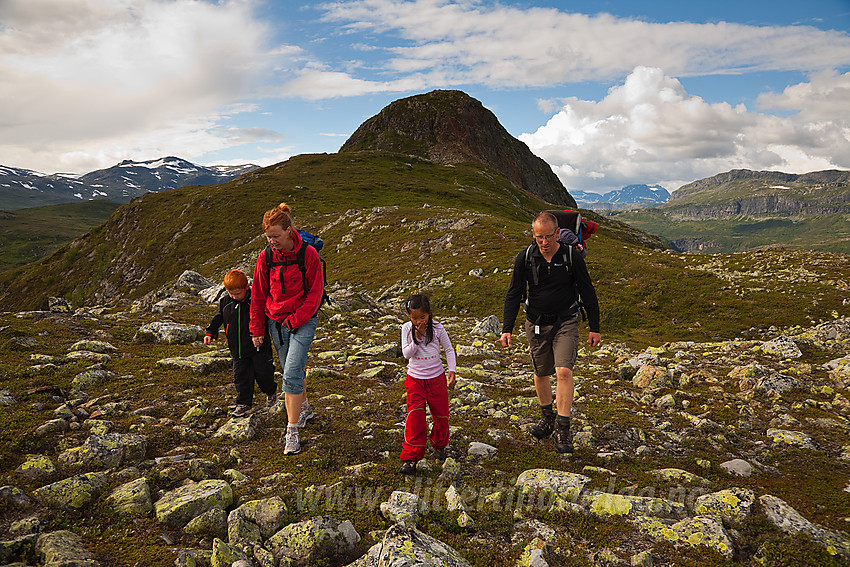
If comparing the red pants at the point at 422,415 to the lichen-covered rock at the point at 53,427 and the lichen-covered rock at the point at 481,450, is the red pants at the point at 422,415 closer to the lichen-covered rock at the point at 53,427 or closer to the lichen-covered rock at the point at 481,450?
the lichen-covered rock at the point at 481,450

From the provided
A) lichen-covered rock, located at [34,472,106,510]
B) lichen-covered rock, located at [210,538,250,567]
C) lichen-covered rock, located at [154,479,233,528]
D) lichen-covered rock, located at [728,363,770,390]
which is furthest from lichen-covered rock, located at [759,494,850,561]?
lichen-covered rock, located at [34,472,106,510]

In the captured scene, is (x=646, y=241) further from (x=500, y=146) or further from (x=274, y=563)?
(x=274, y=563)

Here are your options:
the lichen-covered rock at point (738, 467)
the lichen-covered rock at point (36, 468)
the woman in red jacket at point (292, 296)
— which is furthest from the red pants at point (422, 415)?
the lichen-covered rock at point (36, 468)

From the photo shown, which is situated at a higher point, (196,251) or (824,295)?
(196,251)

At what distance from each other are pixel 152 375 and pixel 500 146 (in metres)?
157

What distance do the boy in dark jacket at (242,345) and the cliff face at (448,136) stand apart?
132m

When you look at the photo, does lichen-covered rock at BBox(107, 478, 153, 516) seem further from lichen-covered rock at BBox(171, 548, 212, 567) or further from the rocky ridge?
lichen-covered rock at BBox(171, 548, 212, 567)

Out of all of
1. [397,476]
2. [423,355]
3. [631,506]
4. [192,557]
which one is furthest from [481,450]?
[192,557]

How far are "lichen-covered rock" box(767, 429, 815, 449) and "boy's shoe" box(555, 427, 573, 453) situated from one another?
14.7 feet

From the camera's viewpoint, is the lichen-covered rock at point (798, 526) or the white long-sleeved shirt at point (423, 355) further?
the white long-sleeved shirt at point (423, 355)

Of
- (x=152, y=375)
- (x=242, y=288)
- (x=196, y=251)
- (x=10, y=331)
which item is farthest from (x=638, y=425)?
(x=196, y=251)

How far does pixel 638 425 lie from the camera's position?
894 cm

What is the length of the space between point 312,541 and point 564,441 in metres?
4.82

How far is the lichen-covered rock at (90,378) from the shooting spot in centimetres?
956
